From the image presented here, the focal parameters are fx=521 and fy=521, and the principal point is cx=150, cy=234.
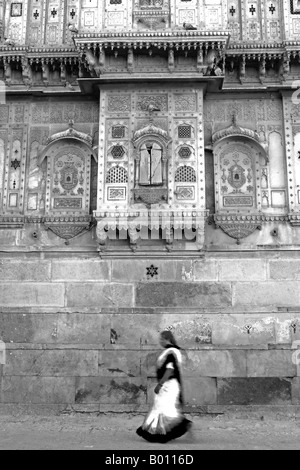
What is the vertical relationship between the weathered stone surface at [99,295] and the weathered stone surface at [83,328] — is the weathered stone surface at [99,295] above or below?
above

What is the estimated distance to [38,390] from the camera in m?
9.77

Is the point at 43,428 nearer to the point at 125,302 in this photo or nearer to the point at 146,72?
the point at 125,302

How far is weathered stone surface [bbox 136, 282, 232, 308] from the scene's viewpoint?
11211mm

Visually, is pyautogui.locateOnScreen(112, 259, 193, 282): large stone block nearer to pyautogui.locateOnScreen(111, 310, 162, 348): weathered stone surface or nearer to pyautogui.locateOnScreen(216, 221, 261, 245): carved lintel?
pyautogui.locateOnScreen(111, 310, 162, 348): weathered stone surface

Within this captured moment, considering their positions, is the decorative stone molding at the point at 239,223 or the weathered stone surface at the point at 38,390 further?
the decorative stone molding at the point at 239,223

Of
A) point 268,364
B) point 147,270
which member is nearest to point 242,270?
point 147,270

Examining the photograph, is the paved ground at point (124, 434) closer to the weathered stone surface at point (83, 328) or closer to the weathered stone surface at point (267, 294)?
the weathered stone surface at point (83, 328)

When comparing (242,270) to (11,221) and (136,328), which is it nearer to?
(136,328)

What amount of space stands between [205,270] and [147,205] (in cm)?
191

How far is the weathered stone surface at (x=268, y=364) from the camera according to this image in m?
9.73

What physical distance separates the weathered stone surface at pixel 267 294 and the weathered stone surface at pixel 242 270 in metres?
0.14

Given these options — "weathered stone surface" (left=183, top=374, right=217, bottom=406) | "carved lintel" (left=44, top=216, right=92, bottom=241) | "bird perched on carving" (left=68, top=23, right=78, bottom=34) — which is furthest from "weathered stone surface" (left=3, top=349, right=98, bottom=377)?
"bird perched on carving" (left=68, top=23, right=78, bottom=34)

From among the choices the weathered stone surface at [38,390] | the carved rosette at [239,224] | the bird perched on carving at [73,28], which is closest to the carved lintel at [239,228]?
the carved rosette at [239,224]

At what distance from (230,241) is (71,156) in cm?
422
